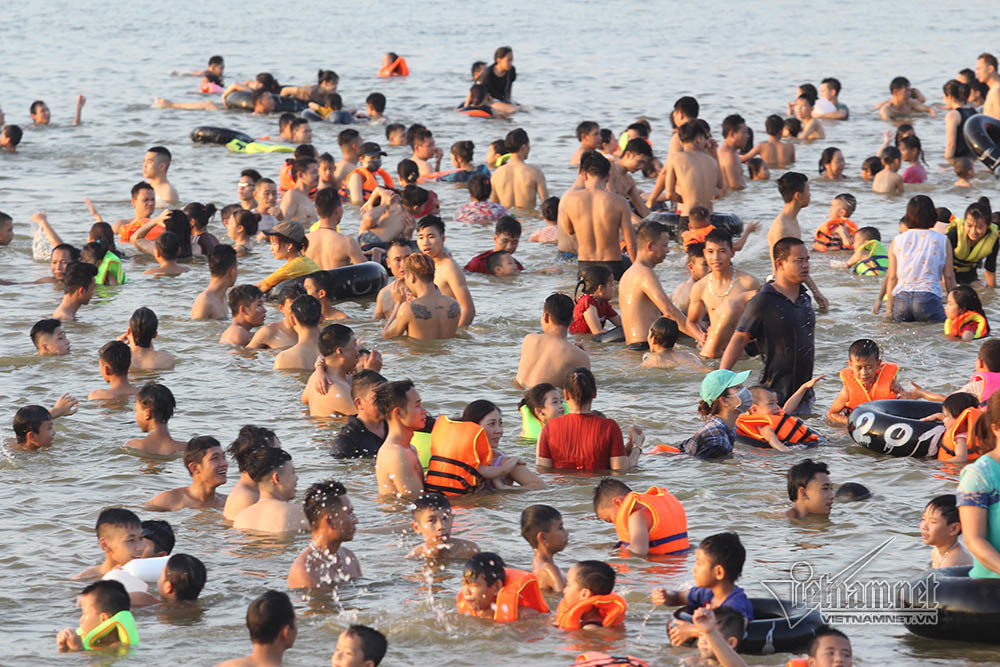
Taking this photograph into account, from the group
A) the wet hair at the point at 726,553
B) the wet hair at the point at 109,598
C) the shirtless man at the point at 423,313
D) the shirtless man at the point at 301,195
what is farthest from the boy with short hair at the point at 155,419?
the shirtless man at the point at 301,195

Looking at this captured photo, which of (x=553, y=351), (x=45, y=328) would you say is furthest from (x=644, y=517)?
(x=45, y=328)

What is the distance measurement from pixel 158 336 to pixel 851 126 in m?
15.4

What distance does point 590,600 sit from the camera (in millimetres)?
6602

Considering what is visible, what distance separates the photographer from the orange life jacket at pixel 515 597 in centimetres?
679

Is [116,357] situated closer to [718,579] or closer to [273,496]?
[273,496]

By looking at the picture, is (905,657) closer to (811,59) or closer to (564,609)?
(564,609)

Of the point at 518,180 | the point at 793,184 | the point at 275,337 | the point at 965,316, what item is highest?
the point at 793,184

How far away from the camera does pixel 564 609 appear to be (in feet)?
22.0

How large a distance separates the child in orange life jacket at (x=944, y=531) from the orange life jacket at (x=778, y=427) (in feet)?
7.79

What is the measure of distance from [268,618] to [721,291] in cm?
618

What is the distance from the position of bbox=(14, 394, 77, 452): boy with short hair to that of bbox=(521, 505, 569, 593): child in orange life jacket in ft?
12.9

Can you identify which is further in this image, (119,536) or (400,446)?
(400,446)

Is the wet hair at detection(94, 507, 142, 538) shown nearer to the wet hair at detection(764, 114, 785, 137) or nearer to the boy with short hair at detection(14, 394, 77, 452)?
the boy with short hair at detection(14, 394, 77, 452)

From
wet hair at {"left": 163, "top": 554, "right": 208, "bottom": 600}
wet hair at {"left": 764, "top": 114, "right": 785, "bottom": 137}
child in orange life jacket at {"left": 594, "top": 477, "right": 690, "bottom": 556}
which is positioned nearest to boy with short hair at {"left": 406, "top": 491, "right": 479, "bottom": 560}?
child in orange life jacket at {"left": 594, "top": 477, "right": 690, "bottom": 556}
